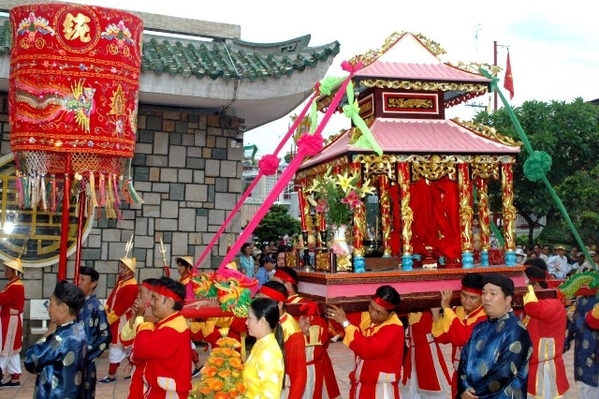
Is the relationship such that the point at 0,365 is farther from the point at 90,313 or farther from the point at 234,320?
the point at 234,320

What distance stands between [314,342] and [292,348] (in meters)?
1.36

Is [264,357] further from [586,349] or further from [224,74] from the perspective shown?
[224,74]

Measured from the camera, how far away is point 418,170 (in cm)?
575

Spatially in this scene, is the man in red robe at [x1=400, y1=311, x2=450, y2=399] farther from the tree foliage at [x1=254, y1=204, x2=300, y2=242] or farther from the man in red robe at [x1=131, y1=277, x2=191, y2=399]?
the tree foliage at [x1=254, y1=204, x2=300, y2=242]

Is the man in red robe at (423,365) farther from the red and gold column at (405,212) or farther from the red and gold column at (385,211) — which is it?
the red and gold column at (405,212)

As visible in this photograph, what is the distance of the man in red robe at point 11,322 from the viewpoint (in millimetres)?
7684

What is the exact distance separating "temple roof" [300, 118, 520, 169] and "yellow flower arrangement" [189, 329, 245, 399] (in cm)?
239

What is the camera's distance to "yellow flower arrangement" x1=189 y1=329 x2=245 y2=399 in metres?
3.55

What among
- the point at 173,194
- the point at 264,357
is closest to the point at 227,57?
the point at 173,194

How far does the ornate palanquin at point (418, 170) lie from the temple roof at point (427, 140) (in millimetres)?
11

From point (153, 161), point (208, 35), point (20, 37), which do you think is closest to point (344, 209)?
point (20, 37)

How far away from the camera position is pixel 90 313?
214 inches

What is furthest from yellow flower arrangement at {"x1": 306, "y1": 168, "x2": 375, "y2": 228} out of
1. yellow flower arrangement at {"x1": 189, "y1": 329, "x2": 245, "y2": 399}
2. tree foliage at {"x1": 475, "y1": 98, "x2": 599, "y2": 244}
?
tree foliage at {"x1": 475, "y1": 98, "x2": 599, "y2": 244}

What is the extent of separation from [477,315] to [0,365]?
6006mm
